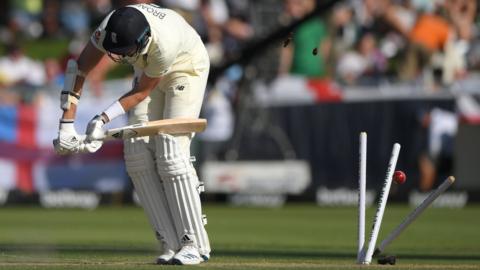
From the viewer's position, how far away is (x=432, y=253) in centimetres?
1038

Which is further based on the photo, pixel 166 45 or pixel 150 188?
pixel 150 188

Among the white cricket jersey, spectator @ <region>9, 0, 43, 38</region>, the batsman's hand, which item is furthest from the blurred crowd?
the batsman's hand

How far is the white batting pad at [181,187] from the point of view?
7.59 metres

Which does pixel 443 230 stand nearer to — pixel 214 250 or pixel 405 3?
pixel 214 250

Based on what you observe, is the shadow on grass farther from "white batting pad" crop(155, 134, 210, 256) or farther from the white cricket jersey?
the white cricket jersey

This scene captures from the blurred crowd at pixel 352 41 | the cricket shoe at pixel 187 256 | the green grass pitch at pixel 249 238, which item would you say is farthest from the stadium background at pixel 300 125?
the cricket shoe at pixel 187 256

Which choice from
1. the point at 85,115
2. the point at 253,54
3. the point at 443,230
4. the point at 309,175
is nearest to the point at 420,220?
the point at 443,230

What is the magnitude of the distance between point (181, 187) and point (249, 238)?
4.81 metres

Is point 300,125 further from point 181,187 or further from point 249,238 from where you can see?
point 181,187

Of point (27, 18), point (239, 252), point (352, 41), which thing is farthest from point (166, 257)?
point (27, 18)

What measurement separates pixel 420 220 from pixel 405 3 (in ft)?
19.9

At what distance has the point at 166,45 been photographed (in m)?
7.41

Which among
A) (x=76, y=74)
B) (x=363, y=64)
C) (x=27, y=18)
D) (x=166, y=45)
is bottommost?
(x=76, y=74)

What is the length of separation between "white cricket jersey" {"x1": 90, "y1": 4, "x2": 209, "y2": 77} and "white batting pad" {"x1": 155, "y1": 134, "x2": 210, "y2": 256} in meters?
0.48
